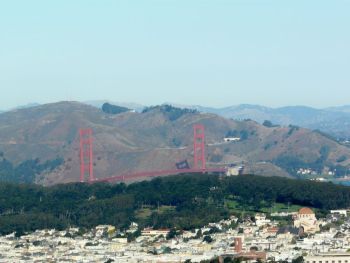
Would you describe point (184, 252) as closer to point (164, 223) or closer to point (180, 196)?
point (164, 223)

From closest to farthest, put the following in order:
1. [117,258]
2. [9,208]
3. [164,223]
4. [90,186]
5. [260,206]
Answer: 1. [117,258]
2. [164,223]
3. [260,206]
4. [9,208]
5. [90,186]

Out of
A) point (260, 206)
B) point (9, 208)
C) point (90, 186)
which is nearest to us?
point (260, 206)

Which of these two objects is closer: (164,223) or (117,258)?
(117,258)

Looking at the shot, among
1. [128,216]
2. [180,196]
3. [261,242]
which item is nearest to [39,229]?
[128,216]

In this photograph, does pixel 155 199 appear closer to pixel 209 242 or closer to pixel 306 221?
pixel 306 221

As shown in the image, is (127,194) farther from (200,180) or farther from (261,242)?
(261,242)

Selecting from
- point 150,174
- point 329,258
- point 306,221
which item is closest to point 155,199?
point 306,221

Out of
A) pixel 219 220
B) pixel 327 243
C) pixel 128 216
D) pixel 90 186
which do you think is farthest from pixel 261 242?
pixel 90 186

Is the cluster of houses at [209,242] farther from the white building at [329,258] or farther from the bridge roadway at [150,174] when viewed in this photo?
the bridge roadway at [150,174]
